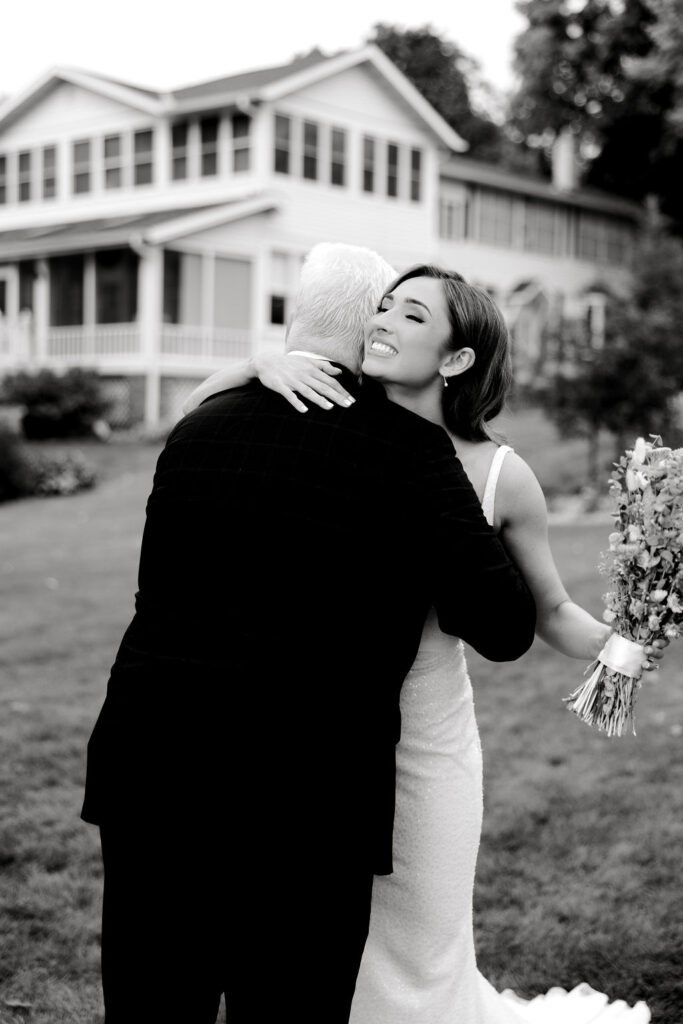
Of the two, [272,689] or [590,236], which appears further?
[590,236]

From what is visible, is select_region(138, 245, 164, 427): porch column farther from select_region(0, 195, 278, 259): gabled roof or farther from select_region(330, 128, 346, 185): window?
select_region(330, 128, 346, 185): window

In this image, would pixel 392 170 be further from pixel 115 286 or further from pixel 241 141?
pixel 115 286

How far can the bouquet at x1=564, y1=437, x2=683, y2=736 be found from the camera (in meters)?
2.79

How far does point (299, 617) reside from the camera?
2416 mm

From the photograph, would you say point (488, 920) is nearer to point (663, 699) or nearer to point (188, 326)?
point (663, 699)

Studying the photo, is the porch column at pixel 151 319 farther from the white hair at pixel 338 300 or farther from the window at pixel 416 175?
the white hair at pixel 338 300

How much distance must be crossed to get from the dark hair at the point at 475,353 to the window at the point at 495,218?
35.4m

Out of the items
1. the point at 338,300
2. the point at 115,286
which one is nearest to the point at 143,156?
the point at 115,286

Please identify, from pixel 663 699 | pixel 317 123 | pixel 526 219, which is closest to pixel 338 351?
pixel 663 699

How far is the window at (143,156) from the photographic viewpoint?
2945cm

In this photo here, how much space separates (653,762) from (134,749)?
4.29 metres

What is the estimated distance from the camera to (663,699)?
740cm

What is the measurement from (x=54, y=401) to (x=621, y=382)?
11549mm

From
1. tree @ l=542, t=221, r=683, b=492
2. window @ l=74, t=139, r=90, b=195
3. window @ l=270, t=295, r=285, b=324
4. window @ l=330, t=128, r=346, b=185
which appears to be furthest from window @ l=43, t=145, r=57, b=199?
tree @ l=542, t=221, r=683, b=492
